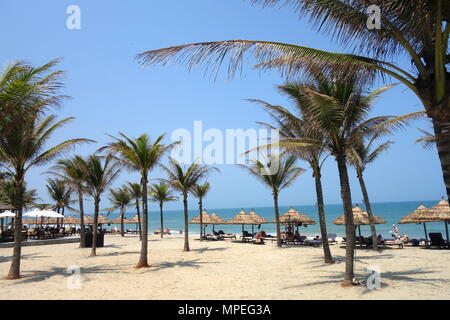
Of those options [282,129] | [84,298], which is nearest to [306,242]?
[282,129]

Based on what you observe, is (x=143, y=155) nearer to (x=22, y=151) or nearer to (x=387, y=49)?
(x=22, y=151)

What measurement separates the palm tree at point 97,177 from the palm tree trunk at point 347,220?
37.3 feet

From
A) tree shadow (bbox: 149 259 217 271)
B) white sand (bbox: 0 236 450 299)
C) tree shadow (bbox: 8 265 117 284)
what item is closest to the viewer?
white sand (bbox: 0 236 450 299)

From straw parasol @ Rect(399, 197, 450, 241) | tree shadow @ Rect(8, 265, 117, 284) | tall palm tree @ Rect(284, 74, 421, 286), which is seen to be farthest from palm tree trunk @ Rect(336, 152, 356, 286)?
straw parasol @ Rect(399, 197, 450, 241)

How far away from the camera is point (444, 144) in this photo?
167 inches

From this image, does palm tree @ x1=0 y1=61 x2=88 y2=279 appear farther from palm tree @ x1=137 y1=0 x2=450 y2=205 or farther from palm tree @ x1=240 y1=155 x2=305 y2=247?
palm tree @ x1=240 y1=155 x2=305 y2=247

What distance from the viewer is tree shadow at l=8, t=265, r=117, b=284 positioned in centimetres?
918

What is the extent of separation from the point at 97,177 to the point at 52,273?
5874 millimetres

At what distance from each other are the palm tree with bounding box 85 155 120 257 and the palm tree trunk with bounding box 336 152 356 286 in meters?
11.4

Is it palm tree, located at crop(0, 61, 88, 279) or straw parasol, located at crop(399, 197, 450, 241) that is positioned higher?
palm tree, located at crop(0, 61, 88, 279)

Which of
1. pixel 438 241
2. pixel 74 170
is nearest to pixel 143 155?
pixel 74 170

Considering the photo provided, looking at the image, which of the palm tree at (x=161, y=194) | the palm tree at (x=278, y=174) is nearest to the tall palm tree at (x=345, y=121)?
the palm tree at (x=278, y=174)

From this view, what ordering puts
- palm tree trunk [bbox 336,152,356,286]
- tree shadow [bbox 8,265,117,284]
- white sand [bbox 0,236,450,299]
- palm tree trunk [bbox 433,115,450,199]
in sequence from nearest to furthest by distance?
palm tree trunk [bbox 433,115,450,199], white sand [bbox 0,236,450,299], palm tree trunk [bbox 336,152,356,286], tree shadow [bbox 8,265,117,284]
